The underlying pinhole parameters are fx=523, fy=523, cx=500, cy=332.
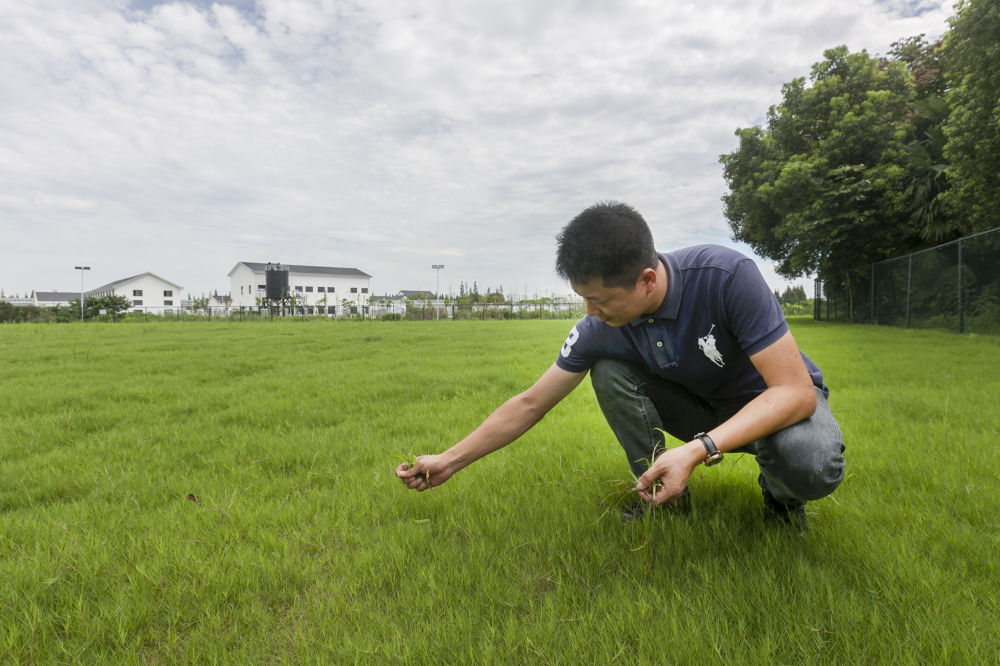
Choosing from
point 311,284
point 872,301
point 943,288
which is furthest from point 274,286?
point 943,288

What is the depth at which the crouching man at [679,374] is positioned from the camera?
1572mm

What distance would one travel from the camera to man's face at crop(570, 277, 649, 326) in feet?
5.52

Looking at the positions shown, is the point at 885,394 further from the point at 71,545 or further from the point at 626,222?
the point at 71,545

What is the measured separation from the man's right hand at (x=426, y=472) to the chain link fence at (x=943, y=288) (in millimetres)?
12626

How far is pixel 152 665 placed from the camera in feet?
4.66

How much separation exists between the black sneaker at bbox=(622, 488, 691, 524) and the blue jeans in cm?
16

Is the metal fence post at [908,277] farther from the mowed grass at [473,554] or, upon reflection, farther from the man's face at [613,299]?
the man's face at [613,299]

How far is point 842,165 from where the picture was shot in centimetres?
1855

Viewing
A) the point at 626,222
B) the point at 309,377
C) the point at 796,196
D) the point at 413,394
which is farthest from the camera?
the point at 796,196

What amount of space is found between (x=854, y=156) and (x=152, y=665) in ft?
75.7

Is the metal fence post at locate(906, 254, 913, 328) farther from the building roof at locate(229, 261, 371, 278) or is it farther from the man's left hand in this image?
the building roof at locate(229, 261, 371, 278)

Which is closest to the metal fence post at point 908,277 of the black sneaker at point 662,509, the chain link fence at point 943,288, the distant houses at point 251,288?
the chain link fence at point 943,288

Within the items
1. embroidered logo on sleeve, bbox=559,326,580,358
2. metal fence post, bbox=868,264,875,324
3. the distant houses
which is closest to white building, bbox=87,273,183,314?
the distant houses

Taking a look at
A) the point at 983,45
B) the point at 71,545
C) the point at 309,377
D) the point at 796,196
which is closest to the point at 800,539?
the point at 71,545
